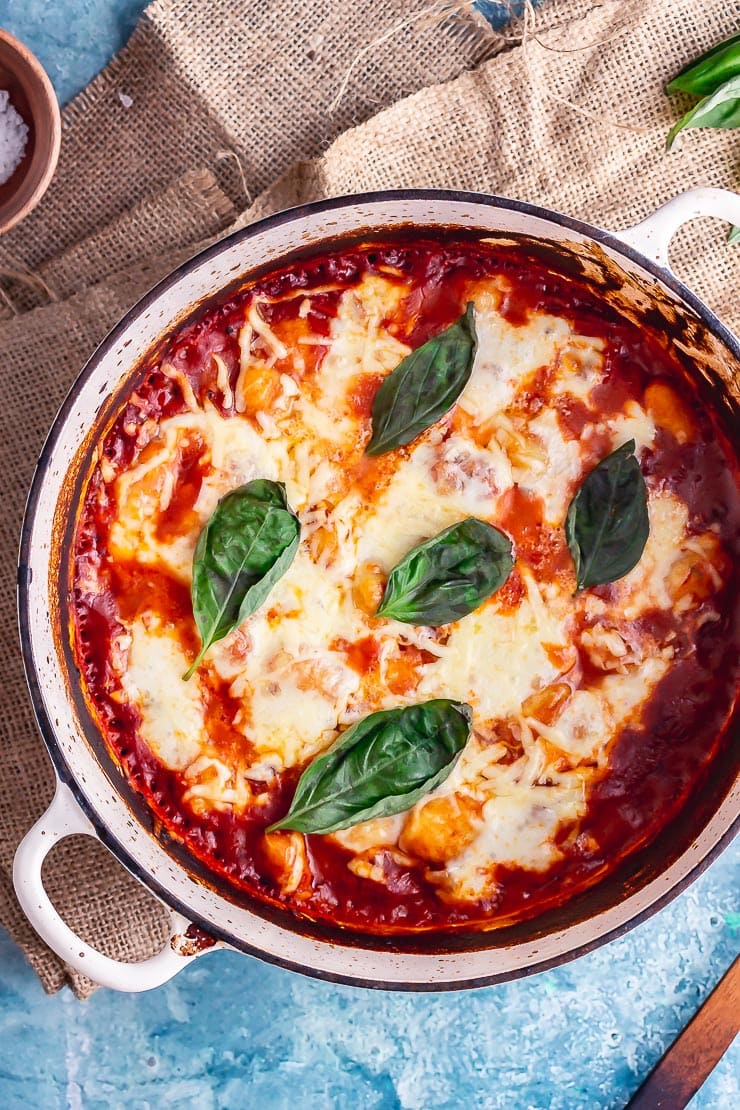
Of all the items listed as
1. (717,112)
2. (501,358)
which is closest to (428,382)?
(501,358)

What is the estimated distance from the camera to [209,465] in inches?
80.0

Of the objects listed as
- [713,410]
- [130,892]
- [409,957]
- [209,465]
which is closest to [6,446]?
[209,465]

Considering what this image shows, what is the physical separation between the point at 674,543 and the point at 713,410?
29cm

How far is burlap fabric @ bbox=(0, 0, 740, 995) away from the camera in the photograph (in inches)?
86.2

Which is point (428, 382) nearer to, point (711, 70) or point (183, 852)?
point (711, 70)

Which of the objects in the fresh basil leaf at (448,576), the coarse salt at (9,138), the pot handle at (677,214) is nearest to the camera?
the pot handle at (677,214)

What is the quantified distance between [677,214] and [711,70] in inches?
19.7

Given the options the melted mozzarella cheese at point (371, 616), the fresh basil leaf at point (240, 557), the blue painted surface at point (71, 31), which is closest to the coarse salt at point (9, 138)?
the blue painted surface at point (71, 31)

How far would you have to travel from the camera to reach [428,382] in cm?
196

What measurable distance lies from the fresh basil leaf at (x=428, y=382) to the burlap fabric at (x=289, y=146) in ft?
1.48

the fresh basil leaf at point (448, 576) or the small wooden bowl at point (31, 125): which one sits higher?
the small wooden bowl at point (31, 125)

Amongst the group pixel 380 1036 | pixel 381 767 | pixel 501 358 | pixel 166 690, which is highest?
pixel 501 358

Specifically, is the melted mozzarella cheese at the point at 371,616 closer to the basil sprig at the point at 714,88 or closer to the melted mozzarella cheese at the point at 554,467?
the melted mozzarella cheese at the point at 554,467

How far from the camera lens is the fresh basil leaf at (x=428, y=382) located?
6.40 ft
